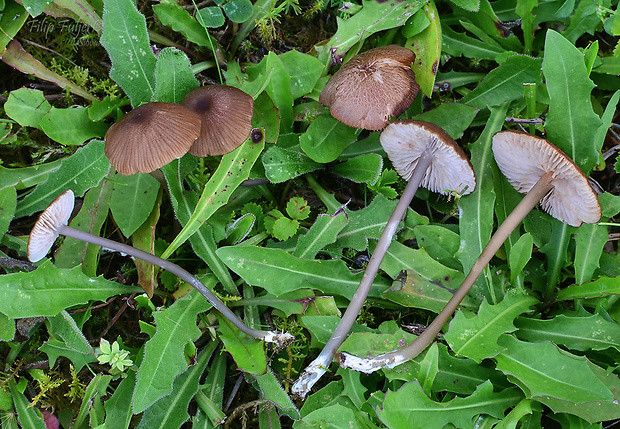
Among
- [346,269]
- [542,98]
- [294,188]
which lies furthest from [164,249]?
A: [542,98]

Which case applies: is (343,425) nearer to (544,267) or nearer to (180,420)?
(180,420)

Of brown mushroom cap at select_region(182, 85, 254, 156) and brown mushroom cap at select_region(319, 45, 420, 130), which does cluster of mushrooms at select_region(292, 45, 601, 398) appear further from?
brown mushroom cap at select_region(182, 85, 254, 156)

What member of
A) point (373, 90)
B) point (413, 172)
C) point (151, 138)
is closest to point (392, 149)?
point (413, 172)

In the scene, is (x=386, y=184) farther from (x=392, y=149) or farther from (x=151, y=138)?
(x=151, y=138)

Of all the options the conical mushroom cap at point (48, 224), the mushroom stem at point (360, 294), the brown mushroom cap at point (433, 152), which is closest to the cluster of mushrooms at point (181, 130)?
the conical mushroom cap at point (48, 224)

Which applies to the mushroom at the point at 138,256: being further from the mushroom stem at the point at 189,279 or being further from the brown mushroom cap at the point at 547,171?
the brown mushroom cap at the point at 547,171

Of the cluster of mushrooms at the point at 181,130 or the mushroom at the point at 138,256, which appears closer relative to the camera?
the cluster of mushrooms at the point at 181,130
